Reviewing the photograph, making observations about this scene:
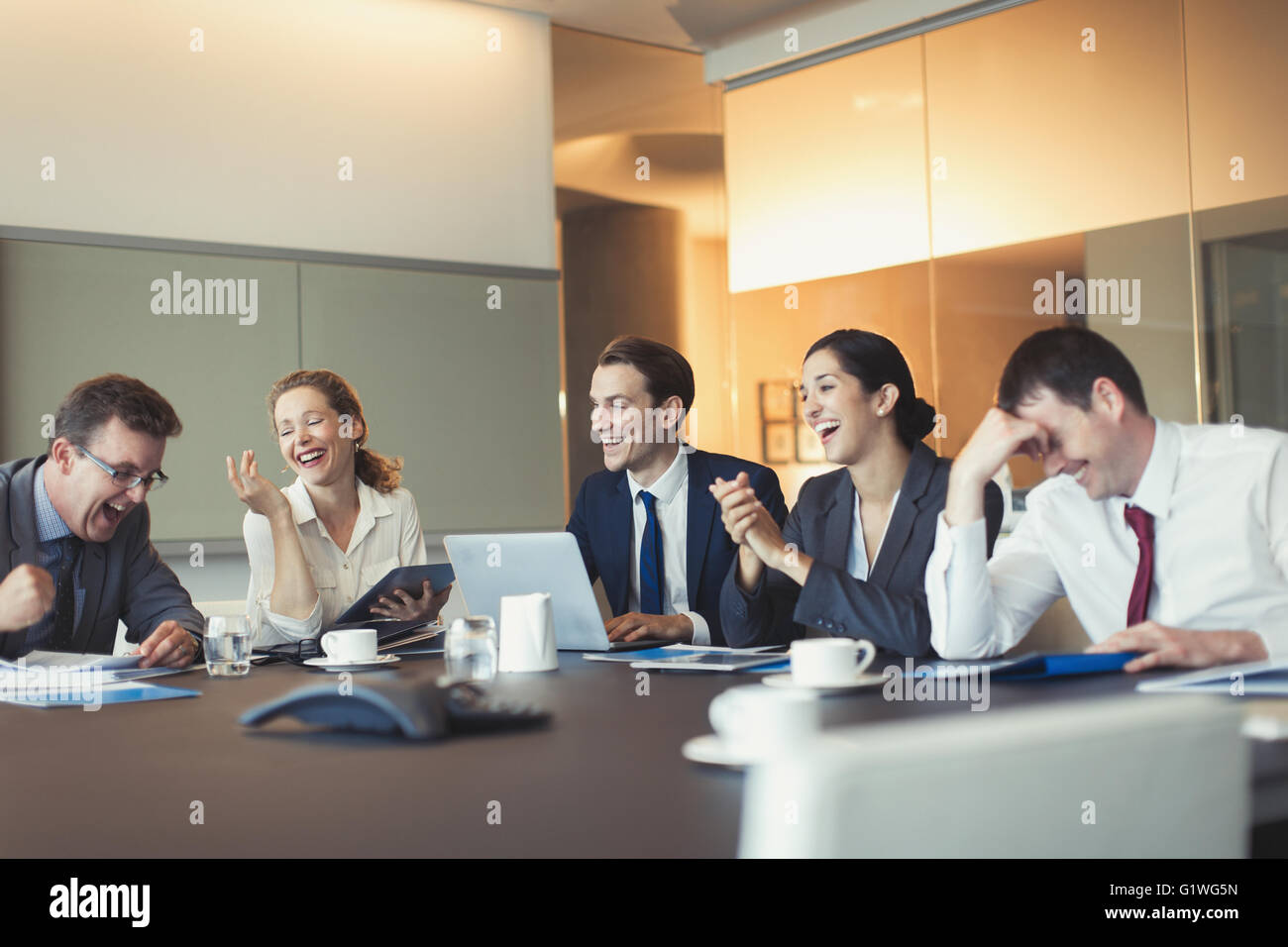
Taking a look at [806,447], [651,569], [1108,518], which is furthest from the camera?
[806,447]

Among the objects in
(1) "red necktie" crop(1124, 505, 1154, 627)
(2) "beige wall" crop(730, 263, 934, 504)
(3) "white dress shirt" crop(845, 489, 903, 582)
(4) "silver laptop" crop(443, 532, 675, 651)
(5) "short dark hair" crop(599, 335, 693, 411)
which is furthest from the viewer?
(2) "beige wall" crop(730, 263, 934, 504)

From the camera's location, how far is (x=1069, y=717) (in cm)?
63

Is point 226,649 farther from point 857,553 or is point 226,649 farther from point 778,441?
point 778,441

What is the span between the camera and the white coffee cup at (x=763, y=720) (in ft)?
3.72

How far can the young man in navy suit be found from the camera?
306 cm

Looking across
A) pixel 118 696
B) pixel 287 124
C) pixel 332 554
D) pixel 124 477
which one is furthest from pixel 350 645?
pixel 287 124

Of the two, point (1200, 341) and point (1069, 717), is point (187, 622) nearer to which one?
point (1069, 717)

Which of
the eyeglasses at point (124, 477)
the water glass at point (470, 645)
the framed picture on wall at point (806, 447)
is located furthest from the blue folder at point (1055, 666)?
the framed picture on wall at point (806, 447)

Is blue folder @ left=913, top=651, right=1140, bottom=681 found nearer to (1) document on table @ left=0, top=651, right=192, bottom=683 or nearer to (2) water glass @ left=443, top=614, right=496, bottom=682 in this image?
(2) water glass @ left=443, top=614, right=496, bottom=682

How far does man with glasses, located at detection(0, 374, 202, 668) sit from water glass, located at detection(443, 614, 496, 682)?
681 mm

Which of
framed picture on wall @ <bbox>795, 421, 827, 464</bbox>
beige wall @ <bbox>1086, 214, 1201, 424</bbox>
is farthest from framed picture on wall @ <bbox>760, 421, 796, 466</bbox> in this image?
beige wall @ <bbox>1086, 214, 1201, 424</bbox>

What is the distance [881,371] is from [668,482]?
2.01 feet

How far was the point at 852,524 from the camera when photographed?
2.77m

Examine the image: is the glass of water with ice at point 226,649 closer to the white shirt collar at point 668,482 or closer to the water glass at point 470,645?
the water glass at point 470,645
